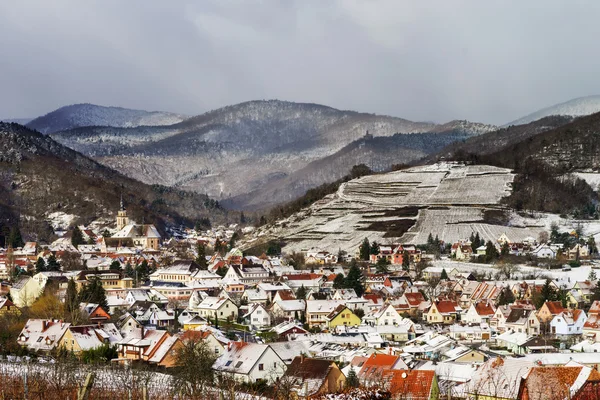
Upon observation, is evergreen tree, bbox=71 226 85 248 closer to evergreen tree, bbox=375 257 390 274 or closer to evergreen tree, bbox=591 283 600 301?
evergreen tree, bbox=375 257 390 274

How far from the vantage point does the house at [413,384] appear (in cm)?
2452

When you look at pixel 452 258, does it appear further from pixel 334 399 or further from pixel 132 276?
pixel 334 399

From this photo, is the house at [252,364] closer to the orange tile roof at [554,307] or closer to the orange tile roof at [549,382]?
the orange tile roof at [549,382]

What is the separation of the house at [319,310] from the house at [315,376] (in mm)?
20927

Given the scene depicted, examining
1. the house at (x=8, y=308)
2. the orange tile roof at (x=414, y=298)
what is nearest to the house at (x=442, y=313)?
the orange tile roof at (x=414, y=298)

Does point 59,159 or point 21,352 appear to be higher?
point 59,159

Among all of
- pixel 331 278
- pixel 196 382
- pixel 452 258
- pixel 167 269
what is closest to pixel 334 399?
pixel 196 382

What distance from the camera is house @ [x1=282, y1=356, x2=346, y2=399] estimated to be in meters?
26.8

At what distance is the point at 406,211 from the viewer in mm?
98062

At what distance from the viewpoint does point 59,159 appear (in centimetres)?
15700

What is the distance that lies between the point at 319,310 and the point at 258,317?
3504 mm

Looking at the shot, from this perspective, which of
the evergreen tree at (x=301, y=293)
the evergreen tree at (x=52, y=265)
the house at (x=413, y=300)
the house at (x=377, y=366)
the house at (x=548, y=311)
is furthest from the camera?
the evergreen tree at (x=52, y=265)

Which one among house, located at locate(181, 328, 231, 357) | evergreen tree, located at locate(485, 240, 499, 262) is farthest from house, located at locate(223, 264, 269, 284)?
house, located at locate(181, 328, 231, 357)

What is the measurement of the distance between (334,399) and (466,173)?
3977 inches
